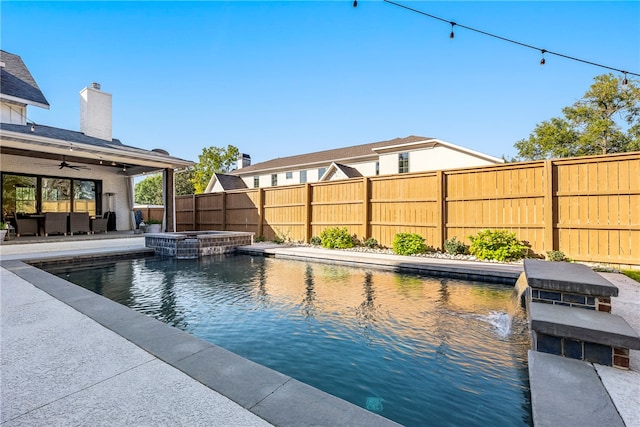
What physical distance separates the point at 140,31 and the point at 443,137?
14.0m

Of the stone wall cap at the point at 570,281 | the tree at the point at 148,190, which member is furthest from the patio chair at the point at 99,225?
the tree at the point at 148,190

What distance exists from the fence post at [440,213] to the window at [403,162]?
8.31 m

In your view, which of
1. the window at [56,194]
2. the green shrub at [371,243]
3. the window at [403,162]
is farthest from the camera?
the window at [403,162]

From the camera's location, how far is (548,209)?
23.7ft

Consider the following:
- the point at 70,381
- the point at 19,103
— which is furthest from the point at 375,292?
the point at 19,103

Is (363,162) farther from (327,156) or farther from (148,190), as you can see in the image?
(148,190)

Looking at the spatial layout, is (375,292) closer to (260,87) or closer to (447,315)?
(447,315)

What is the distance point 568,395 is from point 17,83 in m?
18.9

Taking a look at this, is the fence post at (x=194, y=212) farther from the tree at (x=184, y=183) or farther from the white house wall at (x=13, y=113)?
the tree at (x=184, y=183)

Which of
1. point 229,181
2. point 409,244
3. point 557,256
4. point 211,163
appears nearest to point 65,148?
point 409,244

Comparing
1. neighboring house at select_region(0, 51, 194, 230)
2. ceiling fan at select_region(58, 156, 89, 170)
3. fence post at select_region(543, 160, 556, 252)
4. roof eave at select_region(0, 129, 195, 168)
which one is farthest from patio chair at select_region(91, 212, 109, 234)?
fence post at select_region(543, 160, 556, 252)

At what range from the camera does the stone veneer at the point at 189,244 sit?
31.2 feet

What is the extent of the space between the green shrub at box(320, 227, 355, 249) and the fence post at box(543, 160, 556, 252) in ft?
17.4

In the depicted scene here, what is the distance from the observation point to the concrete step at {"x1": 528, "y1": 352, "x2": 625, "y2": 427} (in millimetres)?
1666
